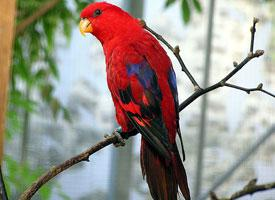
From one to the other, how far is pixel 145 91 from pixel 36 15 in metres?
0.45

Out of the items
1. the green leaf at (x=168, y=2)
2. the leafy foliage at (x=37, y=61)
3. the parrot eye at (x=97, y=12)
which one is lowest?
the leafy foliage at (x=37, y=61)

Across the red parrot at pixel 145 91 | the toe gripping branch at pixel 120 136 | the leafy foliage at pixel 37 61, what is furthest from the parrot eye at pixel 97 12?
the leafy foliage at pixel 37 61

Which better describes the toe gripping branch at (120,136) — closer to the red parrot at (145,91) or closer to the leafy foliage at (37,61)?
the red parrot at (145,91)

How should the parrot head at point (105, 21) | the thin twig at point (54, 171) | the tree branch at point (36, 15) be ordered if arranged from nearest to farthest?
the thin twig at point (54, 171) → the parrot head at point (105, 21) → the tree branch at point (36, 15)

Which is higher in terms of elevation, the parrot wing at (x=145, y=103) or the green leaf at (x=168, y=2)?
the green leaf at (x=168, y=2)

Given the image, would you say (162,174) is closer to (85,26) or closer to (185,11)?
(85,26)

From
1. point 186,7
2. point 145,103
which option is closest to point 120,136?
point 145,103

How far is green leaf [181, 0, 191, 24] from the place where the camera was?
805 millimetres

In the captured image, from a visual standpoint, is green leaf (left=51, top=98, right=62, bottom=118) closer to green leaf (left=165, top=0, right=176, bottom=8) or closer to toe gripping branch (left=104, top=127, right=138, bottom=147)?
green leaf (left=165, top=0, right=176, bottom=8)

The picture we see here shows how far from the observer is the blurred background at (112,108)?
0.83m

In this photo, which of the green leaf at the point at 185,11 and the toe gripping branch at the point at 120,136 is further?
the green leaf at the point at 185,11

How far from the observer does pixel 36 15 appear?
817 millimetres

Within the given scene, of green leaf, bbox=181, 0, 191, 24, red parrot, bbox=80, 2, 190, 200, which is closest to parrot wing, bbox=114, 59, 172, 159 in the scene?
red parrot, bbox=80, 2, 190, 200

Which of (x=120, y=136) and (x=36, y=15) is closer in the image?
(x=120, y=136)
